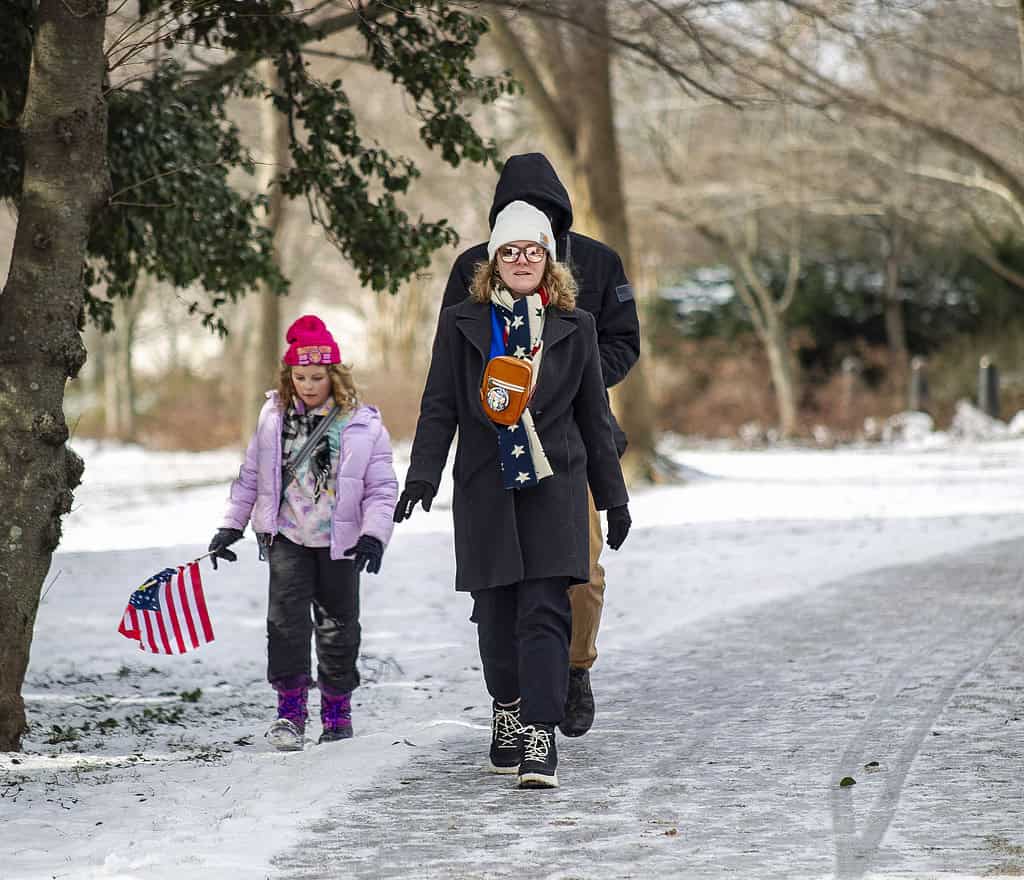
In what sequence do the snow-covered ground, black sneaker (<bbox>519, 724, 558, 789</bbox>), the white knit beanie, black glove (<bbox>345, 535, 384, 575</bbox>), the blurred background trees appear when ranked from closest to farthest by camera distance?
the snow-covered ground → black sneaker (<bbox>519, 724, 558, 789</bbox>) → the white knit beanie → black glove (<bbox>345, 535, 384, 575</bbox>) → the blurred background trees

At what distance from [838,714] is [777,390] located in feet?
76.0

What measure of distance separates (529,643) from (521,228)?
137cm

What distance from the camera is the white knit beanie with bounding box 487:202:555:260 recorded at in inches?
206

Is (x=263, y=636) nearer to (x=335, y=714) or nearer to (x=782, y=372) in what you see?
(x=335, y=714)

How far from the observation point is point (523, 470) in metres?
5.07

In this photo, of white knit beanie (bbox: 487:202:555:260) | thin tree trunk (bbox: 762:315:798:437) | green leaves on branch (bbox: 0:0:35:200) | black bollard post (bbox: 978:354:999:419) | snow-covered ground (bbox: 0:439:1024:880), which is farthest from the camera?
thin tree trunk (bbox: 762:315:798:437)

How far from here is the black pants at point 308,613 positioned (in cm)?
605

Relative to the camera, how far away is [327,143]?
8445 mm

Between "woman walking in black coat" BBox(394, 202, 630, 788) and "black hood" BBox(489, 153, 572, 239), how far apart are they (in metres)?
0.17

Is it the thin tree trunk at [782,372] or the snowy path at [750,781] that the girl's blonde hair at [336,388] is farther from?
the thin tree trunk at [782,372]

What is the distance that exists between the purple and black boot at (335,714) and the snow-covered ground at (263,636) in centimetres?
19

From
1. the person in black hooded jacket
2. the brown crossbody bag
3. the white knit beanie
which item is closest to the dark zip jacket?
the person in black hooded jacket

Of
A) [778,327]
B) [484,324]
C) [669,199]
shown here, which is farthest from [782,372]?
[484,324]

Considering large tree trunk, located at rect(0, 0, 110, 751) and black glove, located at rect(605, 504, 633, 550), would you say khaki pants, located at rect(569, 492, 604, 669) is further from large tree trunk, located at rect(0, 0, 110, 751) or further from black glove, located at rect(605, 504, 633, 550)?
large tree trunk, located at rect(0, 0, 110, 751)
